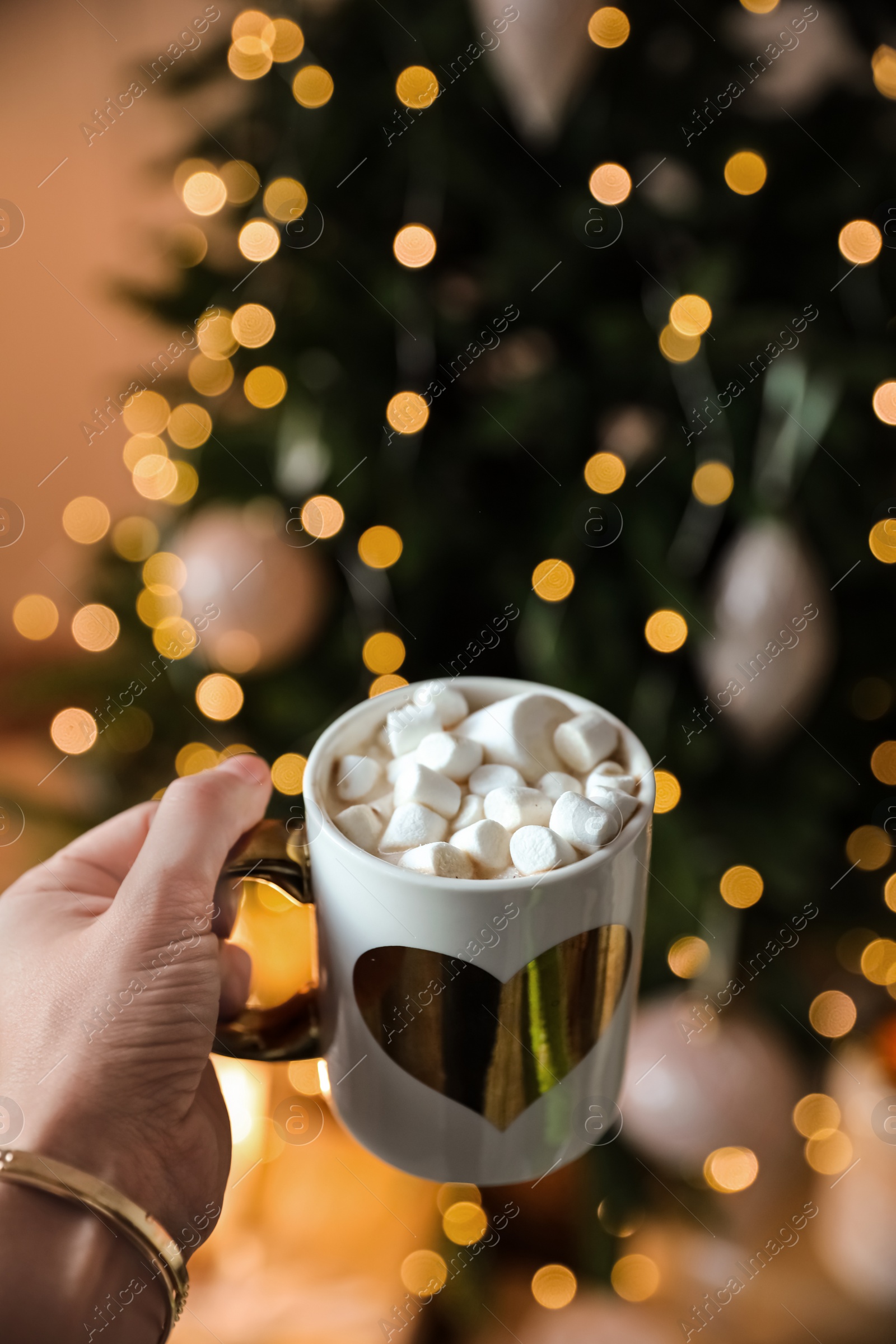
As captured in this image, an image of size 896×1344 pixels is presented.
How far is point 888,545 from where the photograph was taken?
1.06m

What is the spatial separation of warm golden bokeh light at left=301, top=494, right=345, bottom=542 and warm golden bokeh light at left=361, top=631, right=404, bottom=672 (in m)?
0.13

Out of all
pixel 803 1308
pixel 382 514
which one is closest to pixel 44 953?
pixel 382 514

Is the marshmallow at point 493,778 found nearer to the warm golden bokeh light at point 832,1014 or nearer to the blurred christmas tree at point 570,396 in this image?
the blurred christmas tree at point 570,396

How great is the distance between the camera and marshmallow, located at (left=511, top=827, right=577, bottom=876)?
470 mm

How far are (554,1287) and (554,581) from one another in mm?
922

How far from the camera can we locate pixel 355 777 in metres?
0.54

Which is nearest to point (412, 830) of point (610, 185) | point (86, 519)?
point (610, 185)

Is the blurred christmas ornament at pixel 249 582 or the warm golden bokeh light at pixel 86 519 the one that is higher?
the warm golden bokeh light at pixel 86 519

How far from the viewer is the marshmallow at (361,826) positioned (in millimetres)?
499

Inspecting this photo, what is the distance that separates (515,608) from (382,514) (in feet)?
0.63

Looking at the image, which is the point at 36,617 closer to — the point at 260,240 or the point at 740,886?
the point at 260,240

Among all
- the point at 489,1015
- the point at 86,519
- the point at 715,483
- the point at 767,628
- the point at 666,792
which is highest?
the point at 86,519

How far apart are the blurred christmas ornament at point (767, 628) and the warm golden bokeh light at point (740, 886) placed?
20 cm

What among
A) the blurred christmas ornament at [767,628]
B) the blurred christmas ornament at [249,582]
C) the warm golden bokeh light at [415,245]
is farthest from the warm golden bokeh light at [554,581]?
the warm golden bokeh light at [415,245]
